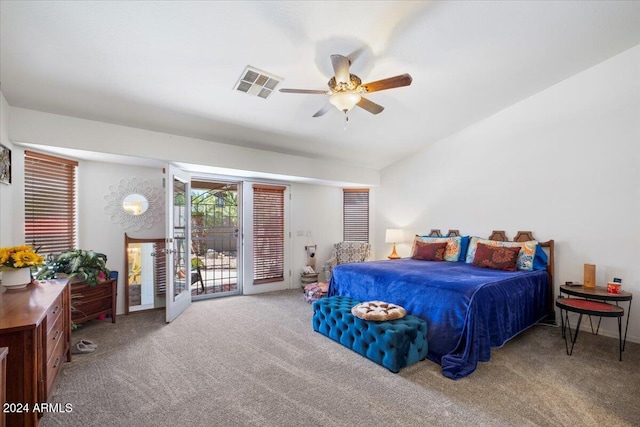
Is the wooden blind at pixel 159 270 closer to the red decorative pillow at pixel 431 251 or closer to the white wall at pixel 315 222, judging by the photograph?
the white wall at pixel 315 222

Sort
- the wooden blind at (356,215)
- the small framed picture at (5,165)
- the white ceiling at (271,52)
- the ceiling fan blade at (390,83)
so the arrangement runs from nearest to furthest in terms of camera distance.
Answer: the white ceiling at (271,52), the ceiling fan blade at (390,83), the small framed picture at (5,165), the wooden blind at (356,215)

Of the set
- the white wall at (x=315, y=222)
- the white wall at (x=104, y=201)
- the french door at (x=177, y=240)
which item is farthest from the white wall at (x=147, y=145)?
the white wall at (x=315, y=222)

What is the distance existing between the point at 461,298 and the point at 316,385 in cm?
148

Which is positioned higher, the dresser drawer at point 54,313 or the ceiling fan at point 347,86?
the ceiling fan at point 347,86

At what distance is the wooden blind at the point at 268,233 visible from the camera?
17.5 ft

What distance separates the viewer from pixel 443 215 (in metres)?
5.16

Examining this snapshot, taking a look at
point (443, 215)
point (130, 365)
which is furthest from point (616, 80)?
point (130, 365)

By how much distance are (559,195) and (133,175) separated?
582 centimetres

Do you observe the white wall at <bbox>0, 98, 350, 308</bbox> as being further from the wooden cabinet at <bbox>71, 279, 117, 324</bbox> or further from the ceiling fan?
the ceiling fan

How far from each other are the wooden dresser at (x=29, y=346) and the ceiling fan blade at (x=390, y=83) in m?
2.76

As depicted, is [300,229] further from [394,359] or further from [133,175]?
[394,359]

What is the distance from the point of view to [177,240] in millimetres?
4156

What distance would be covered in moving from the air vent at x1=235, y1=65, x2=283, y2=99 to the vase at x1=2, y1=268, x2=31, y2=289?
2.46m

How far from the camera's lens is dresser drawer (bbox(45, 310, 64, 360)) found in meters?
1.95
